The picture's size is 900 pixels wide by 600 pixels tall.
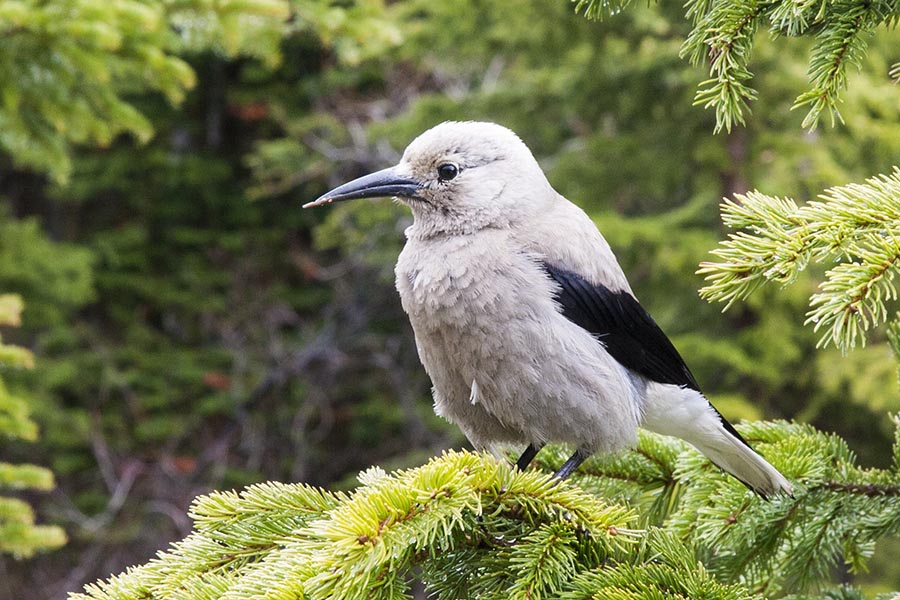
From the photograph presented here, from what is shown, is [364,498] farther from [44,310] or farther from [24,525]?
[44,310]

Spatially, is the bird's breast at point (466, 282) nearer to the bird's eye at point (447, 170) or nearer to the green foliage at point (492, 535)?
the bird's eye at point (447, 170)

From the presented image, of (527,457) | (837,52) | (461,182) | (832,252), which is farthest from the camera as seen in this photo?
(461,182)

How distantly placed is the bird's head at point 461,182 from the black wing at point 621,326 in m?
0.28

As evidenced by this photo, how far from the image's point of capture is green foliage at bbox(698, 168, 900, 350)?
59.9 inches

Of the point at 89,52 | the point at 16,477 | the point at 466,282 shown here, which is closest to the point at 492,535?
the point at 466,282

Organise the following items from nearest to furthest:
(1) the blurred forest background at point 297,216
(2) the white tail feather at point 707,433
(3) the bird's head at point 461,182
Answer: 1. (2) the white tail feather at point 707,433
2. (3) the bird's head at point 461,182
3. (1) the blurred forest background at point 297,216

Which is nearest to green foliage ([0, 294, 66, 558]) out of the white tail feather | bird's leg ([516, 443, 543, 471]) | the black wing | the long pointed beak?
the long pointed beak

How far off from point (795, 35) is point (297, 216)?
9.78 m

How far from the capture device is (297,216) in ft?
36.9

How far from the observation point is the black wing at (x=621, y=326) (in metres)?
2.64

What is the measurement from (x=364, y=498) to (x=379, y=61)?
8.79 metres

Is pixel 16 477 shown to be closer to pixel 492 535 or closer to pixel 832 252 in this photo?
pixel 492 535

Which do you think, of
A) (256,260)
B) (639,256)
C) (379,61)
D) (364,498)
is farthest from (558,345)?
(256,260)

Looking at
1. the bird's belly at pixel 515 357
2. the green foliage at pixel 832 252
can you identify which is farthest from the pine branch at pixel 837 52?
the bird's belly at pixel 515 357
